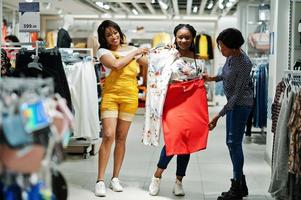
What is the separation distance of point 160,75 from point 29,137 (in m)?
2.64

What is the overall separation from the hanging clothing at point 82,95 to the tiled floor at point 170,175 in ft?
1.49

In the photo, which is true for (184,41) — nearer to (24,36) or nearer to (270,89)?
(270,89)

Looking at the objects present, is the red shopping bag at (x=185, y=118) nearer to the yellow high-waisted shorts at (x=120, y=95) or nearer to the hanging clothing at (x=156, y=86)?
the hanging clothing at (x=156, y=86)

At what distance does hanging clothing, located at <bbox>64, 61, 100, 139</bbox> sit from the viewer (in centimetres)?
571

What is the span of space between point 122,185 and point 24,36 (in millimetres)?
2697

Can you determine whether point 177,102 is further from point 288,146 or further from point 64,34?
point 64,34

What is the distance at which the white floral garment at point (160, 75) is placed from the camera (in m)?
4.37

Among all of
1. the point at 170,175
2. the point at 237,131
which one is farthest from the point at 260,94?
the point at 237,131

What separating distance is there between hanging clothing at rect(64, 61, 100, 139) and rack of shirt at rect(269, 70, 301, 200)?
2.38 meters

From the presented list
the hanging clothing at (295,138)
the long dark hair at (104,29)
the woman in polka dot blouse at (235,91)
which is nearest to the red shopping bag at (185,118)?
the woman in polka dot blouse at (235,91)

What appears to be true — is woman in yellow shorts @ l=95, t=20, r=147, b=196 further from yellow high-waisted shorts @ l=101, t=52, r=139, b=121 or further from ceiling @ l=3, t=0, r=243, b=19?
ceiling @ l=3, t=0, r=243, b=19

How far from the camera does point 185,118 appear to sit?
4352 millimetres

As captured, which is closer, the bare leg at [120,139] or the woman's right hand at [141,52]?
the woman's right hand at [141,52]

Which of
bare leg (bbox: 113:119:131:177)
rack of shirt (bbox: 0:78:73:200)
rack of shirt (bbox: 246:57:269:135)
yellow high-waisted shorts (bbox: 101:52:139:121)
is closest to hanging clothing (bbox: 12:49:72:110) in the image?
yellow high-waisted shorts (bbox: 101:52:139:121)
